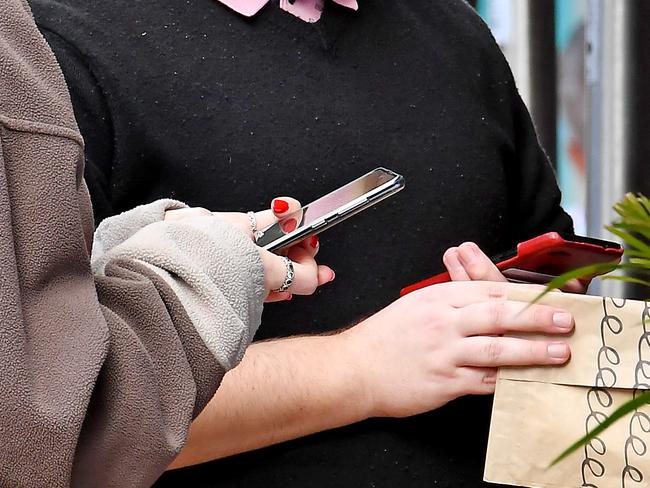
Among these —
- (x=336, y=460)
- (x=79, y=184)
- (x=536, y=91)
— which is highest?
(x=79, y=184)

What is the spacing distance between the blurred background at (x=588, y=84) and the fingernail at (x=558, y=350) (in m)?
1.47

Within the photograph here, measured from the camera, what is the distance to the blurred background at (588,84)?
2.20 meters

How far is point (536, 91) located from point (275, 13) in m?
1.28

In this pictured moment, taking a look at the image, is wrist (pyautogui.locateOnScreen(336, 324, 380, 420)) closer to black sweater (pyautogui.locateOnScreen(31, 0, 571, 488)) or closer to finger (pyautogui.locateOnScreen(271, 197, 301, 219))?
black sweater (pyautogui.locateOnScreen(31, 0, 571, 488))

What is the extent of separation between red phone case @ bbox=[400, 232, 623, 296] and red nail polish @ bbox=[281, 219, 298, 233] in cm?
22

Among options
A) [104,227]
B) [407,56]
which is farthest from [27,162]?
[407,56]

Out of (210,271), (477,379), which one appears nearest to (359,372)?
(477,379)

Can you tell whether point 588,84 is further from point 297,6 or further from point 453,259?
point 453,259

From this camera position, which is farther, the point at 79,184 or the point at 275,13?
the point at 275,13

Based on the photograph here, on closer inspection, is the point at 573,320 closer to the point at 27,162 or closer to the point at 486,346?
the point at 486,346

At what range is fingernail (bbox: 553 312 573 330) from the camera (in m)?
0.81

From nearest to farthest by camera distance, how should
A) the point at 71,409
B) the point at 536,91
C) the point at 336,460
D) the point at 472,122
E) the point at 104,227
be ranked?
the point at 71,409
the point at 104,227
the point at 336,460
the point at 472,122
the point at 536,91

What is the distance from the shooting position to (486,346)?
87 centimetres

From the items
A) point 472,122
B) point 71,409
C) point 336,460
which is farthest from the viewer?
point 472,122
